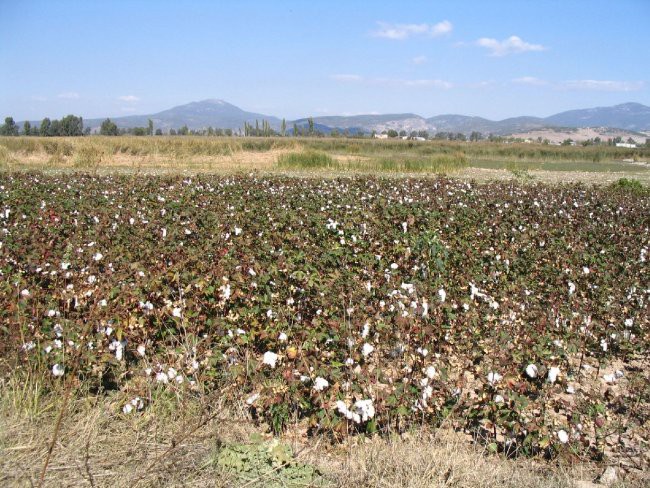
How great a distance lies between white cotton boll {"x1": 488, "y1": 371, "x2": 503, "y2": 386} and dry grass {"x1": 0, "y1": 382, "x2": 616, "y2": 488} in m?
0.33

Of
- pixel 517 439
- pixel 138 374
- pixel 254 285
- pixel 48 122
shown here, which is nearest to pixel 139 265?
pixel 254 285

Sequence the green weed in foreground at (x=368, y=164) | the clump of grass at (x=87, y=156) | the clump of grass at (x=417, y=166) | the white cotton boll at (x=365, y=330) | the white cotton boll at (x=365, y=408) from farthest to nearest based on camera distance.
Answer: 1. the green weed in foreground at (x=368, y=164)
2. the clump of grass at (x=417, y=166)
3. the clump of grass at (x=87, y=156)
4. the white cotton boll at (x=365, y=330)
5. the white cotton boll at (x=365, y=408)

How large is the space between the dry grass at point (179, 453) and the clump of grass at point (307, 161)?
2126cm

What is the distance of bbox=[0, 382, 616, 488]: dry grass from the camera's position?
234 cm

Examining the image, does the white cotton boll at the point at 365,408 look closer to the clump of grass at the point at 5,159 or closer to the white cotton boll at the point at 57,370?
the white cotton boll at the point at 57,370

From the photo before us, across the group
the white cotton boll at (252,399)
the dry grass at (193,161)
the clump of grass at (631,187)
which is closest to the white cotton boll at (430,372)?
the white cotton boll at (252,399)

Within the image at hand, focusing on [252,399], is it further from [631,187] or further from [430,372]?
[631,187]

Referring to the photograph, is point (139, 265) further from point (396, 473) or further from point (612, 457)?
point (612, 457)

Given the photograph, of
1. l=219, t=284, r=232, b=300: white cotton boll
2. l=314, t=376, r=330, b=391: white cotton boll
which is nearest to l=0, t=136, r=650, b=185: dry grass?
l=219, t=284, r=232, b=300: white cotton boll

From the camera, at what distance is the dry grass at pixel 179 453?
2.34 metres

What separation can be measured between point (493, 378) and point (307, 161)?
22.0 metres

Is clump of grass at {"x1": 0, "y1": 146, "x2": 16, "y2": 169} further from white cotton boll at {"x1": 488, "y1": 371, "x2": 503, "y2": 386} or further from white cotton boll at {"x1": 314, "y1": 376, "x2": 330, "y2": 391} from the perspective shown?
white cotton boll at {"x1": 488, "y1": 371, "x2": 503, "y2": 386}

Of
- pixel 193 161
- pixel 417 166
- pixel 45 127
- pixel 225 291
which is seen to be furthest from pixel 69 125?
pixel 225 291

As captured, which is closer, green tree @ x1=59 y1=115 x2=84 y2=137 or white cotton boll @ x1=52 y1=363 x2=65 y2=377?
white cotton boll @ x1=52 y1=363 x2=65 y2=377
